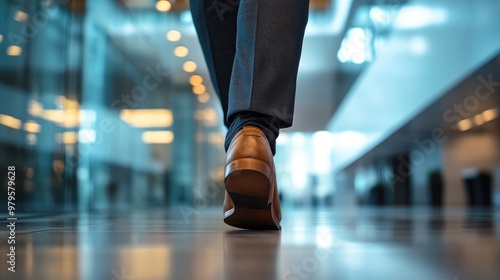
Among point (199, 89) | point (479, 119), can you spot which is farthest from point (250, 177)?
point (479, 119)

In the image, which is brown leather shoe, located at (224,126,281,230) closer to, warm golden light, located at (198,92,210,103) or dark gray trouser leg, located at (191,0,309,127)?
dark gray trouser leg, located at (191,0,309,127)

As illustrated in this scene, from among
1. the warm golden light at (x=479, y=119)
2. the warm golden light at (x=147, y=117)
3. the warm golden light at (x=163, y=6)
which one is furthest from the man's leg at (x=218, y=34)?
the warm golden light at (x=479, y=119)

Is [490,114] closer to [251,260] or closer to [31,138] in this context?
[31,138]

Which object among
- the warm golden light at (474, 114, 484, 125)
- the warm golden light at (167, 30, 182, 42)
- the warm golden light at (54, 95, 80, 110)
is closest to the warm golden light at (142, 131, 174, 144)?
the warm golden light at (167, 30, 182, 42)

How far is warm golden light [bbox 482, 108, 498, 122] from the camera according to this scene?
33.2 ft

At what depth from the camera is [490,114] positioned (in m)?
10.4

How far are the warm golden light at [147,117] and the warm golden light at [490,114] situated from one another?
19.1 ft

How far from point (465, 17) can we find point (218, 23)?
5835 mm

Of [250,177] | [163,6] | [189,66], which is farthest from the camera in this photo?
[189,66]

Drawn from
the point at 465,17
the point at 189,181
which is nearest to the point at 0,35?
the point at 465,17

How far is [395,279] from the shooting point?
0.42 m

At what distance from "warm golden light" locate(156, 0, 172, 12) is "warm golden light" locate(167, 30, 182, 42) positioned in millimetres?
550

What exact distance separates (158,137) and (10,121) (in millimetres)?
5555

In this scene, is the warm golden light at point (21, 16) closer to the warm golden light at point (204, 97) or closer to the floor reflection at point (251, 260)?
the floor reflection at point (251, 260)
